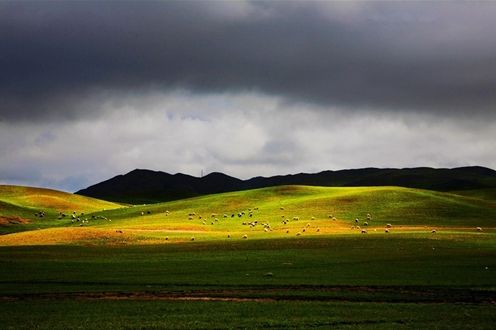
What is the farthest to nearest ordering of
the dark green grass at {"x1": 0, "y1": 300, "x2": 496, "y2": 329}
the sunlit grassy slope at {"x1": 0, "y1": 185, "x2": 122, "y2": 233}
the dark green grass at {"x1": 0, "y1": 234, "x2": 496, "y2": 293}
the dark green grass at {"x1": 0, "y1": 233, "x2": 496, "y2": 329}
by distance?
the sunlit grassy slope at {"x1": 0, "y1": 185, "x2": 122, "y2": 233} < the dark green grass at {"x1": 0, "y1": 234, "x2": 496, "y2": 293} < the dark green grass at {"x1": 0, "y1": 233, "x2": 496, "y2": 329} < the dark green grass at {"x1": 0, "y1": 300, "x2": 496, "y2": 329}

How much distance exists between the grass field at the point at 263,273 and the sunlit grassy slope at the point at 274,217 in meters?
0.49

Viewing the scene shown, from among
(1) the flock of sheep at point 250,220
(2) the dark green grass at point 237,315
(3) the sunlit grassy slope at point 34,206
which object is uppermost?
(3) the sunlit grassy slope at point 34,206

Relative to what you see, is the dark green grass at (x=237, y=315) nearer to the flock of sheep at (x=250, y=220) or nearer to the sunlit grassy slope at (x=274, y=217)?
the sunlit grassy slope at (x=274, y=217)

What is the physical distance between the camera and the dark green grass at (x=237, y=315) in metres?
26.7

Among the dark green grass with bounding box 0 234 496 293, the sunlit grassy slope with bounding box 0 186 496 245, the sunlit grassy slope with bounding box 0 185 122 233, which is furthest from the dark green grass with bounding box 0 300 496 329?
the sunlit grassy slope with bounding box 0 185 122 233

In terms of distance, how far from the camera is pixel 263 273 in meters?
46.5

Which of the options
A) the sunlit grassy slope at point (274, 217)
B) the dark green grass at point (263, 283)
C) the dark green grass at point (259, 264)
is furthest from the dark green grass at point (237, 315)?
the sunlit grassy slope at point (274, 217)

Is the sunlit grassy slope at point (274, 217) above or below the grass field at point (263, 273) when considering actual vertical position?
above

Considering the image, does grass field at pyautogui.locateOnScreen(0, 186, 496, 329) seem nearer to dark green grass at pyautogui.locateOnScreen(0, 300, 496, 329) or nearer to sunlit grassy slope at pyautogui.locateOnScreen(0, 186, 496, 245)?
dark green grass at pyautogui.locateOnScreen(0, 300, 496, 329)

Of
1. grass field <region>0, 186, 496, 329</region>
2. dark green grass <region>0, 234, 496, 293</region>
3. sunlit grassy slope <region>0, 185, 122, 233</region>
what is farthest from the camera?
sunlit grassy slope <region>0, 185, 122, 233</region>

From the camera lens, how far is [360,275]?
4459 cm

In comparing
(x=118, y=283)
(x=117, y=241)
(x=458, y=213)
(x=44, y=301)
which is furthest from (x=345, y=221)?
(x=44, y=301)

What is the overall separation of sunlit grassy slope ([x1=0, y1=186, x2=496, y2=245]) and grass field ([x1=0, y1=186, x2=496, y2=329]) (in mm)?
486

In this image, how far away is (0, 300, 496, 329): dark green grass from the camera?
2673 centimetres
